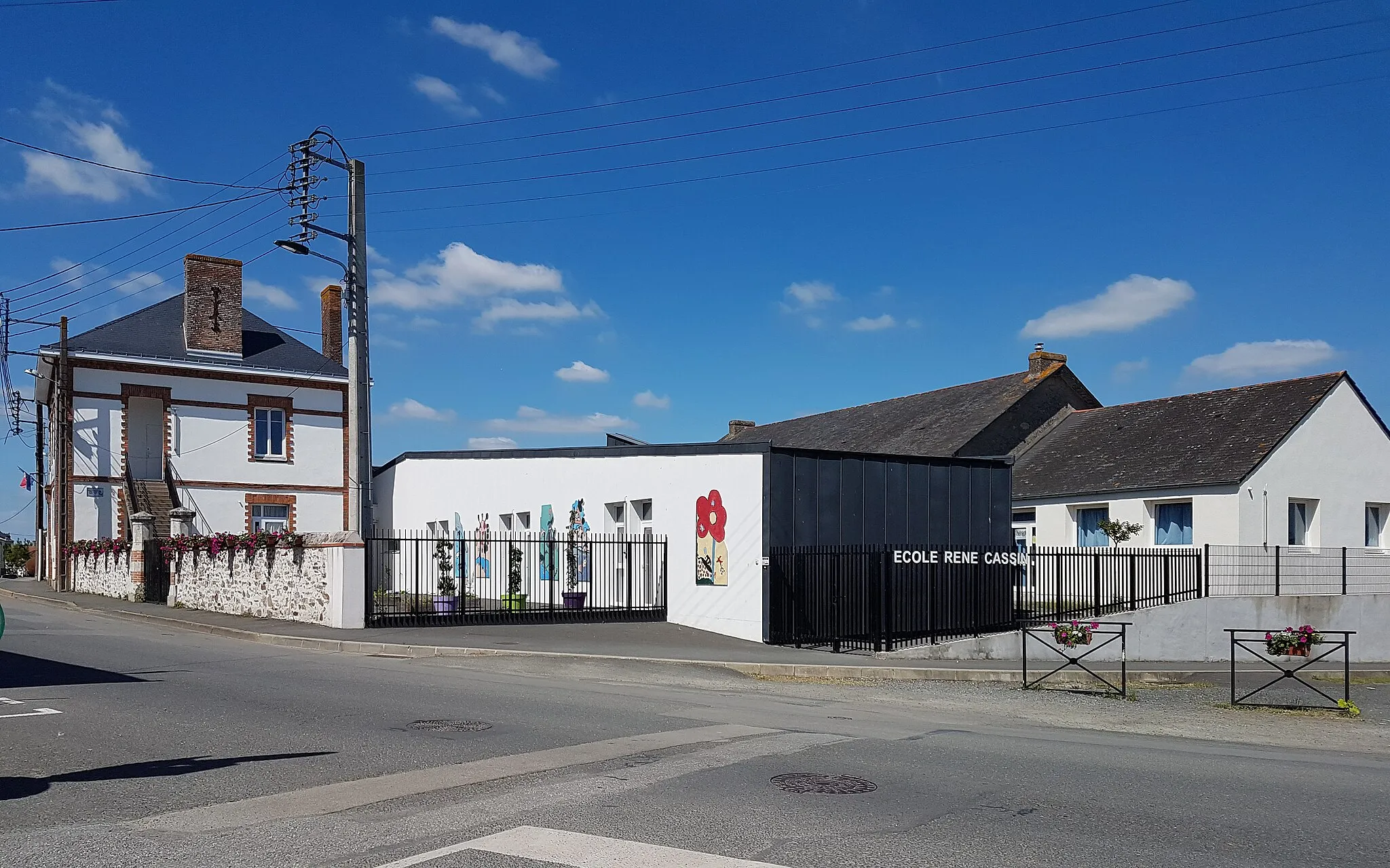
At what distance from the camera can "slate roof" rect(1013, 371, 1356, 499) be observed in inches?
1196

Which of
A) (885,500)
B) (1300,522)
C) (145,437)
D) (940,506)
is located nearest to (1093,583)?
(940,506)

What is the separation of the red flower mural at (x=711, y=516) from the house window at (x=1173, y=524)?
14897 millimetres

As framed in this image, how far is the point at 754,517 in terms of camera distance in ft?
71.1

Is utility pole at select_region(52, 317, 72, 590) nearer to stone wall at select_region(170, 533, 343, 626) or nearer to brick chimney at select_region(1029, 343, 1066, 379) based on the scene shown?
stone wall at select_region(170, 533, 343, 626)

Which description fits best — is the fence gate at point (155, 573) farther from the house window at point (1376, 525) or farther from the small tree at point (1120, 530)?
the house window at point (1376, 525)

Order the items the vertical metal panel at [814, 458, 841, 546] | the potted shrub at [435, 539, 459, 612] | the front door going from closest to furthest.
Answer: the vertical metal panel at [814, 458, 841, 546], the potted shrub at [435, 539, 459, 612], the front door

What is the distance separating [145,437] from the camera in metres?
38.5

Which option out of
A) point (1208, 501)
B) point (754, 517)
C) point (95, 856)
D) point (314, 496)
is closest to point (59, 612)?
point (314, 496)

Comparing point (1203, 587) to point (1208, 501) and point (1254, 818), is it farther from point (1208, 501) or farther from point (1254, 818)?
point (1254, 818)

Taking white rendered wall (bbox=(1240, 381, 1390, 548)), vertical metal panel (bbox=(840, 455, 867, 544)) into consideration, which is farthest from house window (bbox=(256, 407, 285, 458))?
white rendered wall (bbox=(1240, 381, 1390, 548))

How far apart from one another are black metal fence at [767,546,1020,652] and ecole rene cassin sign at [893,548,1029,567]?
2 centimetres

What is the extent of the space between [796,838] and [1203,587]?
19991 mm

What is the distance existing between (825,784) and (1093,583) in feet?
52.4

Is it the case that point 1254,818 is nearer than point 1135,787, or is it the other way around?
point 1254,818
